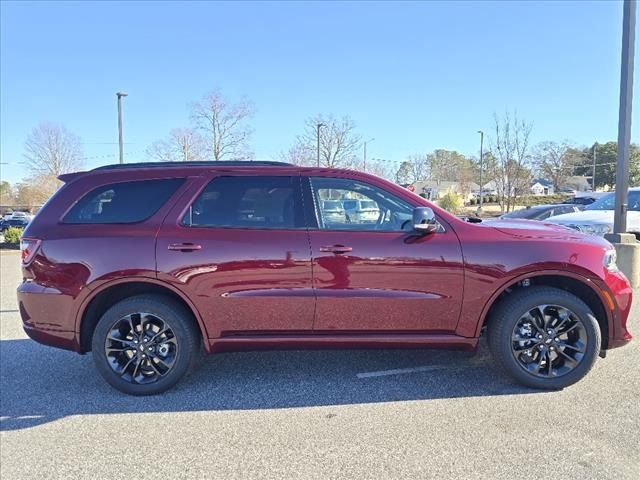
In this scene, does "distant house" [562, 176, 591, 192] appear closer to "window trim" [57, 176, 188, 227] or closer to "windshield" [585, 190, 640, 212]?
"windshield" [585, 190, 640, 212]

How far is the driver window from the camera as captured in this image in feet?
11.8

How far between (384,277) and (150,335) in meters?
1.95

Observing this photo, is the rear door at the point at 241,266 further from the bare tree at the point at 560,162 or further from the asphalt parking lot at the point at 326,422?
the bare tree at the point at 560,162

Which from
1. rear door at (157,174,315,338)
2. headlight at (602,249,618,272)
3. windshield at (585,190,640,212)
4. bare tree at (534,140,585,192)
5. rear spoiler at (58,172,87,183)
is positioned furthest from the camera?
bare tree at (534,140,585,192)

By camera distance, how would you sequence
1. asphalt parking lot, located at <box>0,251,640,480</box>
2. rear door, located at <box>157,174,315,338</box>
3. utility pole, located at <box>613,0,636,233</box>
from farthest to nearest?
utility pole, located at <box>613,0,636,233</box> < rear door, located at <box>157,174,315,338</box> < asphalt parking lot, located at <box>0,251,640,480</box>

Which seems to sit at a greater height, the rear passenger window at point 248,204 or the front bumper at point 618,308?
the rear passenger window at point 248,204

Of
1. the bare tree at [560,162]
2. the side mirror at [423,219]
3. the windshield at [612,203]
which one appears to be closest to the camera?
the side mirror at [423,219]

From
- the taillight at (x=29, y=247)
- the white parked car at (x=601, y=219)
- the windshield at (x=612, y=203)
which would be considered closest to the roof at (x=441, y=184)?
the windshield at (x=612, y=203)

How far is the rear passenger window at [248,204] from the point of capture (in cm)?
361

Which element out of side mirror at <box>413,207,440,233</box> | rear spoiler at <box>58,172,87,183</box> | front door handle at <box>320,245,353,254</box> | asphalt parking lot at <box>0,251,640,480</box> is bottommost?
asphalt parking lot at <box>0,251,640,480</box>

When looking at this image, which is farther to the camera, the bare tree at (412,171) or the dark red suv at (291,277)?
the bare tree at (412,171)

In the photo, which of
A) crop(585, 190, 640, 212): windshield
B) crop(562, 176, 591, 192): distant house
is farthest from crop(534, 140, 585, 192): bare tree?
crop(585, 190, 640, 212): windshield

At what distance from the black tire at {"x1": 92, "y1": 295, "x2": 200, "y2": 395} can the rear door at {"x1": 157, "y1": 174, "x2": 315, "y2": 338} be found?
0.68 feet

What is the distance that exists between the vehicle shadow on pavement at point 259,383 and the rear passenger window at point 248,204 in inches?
53.8
